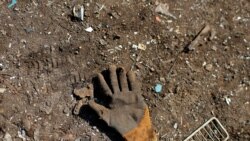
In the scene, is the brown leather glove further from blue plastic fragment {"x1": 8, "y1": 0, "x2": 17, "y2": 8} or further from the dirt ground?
blue plastic fragment {"x1": 8, "y1": 0, "x2": 17, "y2": 8}

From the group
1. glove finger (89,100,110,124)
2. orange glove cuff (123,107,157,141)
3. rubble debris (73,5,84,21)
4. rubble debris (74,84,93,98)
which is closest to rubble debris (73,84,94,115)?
rubble debris (74,84,93,98)

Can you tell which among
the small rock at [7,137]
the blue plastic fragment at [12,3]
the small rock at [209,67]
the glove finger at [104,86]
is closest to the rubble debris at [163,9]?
the small rock at [209,67]

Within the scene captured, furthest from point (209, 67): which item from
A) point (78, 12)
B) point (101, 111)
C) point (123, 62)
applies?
point (78, 12)

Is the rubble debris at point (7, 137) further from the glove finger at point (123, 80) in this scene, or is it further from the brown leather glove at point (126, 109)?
the glove finger at point (123, 80)

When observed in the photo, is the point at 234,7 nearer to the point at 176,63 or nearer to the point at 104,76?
the point at 176,63

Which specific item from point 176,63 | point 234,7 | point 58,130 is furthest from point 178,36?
point 58,130
